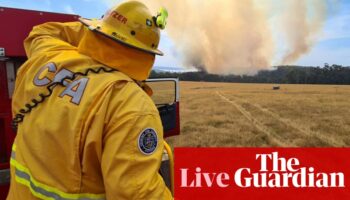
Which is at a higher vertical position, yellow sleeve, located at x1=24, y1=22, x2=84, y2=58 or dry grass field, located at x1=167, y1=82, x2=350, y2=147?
yellow sleeve, located at x1=24, y1=22, x2=84, y2=58

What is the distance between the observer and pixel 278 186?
2.62 m

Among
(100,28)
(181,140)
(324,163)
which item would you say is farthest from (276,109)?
(100,28)

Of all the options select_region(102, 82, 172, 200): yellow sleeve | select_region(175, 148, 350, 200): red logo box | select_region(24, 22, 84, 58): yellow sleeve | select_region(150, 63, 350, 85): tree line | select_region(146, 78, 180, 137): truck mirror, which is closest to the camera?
select_region(102, 82, 172, 200): yellow sleeve

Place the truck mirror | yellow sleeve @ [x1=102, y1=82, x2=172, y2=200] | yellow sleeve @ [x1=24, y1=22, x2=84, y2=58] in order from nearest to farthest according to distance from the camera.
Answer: yellow sleeve @ [x1=102, y1=82, x2=172, y2=200] < yellow sleeve @ [x1=24, y1=22, x2=84, y2=58] < the truck mirror

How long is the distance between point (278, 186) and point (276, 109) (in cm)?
55

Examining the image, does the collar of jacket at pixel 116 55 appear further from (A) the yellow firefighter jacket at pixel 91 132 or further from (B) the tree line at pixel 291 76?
(B) the tree line at pixel 291 76

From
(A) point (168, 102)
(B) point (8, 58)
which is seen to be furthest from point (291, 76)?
(B) point (8, 58)

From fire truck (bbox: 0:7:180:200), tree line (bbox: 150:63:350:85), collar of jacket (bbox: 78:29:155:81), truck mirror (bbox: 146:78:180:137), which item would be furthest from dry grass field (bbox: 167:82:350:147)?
collar of jacket (bbox: 78:29:155:81)

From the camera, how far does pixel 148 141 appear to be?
71cm

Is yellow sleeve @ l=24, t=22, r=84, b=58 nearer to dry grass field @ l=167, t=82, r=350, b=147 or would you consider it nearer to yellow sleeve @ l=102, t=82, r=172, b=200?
yellow sleeve @ l=102, t=82, r=172, b=200

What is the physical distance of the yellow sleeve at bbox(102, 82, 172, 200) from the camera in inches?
26.7

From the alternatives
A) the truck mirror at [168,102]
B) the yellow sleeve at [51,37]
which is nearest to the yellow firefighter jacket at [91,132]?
the yellow sleeve at [51,37]

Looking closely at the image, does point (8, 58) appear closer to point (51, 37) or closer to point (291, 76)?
point (51, 37)

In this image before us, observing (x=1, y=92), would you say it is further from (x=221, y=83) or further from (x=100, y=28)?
(x=221, y=83)
